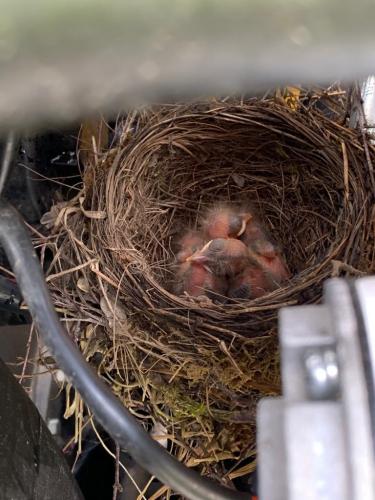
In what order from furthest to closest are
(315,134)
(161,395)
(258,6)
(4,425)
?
1. (315,134)
2. (161,395)
3. (4,425)
4. (258,6)

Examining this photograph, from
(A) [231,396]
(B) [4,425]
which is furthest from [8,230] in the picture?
(A) [231,396]

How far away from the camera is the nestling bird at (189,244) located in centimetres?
135

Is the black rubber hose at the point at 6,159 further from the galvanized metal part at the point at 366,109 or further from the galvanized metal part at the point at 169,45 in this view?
the galvanized metal part at the point at 366,109

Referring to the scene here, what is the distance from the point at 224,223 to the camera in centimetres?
139

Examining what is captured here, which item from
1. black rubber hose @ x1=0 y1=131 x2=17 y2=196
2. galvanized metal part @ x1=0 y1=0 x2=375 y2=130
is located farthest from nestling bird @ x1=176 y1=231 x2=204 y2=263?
galvanized metal part @ x1=0 y1=0 x2=375 y2=130

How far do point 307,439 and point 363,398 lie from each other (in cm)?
4

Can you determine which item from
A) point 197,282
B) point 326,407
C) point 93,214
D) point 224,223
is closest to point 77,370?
point 326,407

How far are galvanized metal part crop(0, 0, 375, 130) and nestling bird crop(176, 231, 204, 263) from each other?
1.05 meters

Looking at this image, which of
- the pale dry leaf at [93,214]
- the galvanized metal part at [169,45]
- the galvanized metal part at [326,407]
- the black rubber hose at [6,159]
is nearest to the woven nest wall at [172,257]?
the pale dry leaf at [93,214]

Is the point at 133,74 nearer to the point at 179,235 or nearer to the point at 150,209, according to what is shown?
the point at 150,209

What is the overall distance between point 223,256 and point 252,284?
96mm

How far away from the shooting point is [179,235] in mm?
1425

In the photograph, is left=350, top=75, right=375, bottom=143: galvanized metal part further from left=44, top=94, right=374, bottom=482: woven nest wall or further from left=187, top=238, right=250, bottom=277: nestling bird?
left=187, top=238, right=250, bottom=277: nestling bird

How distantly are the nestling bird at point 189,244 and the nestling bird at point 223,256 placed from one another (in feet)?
0.08
